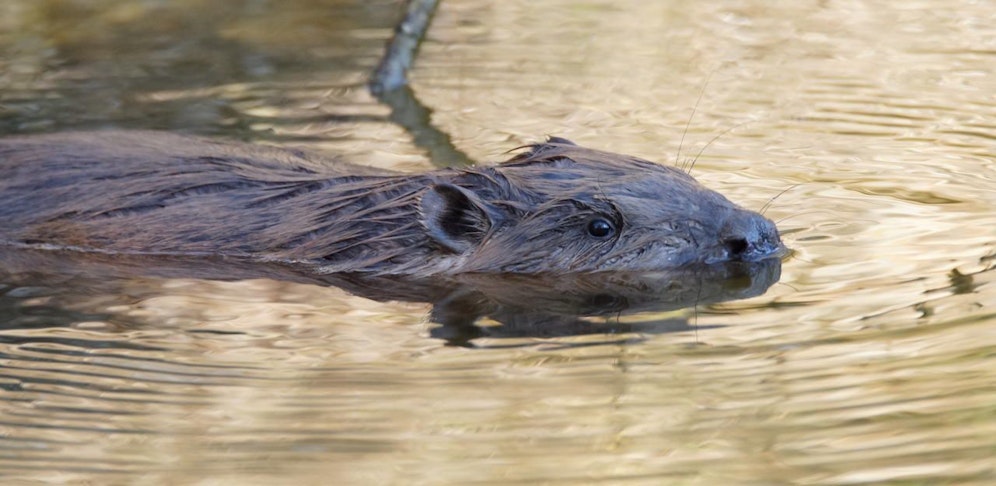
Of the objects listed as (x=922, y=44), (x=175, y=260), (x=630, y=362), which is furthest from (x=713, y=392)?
(x=922, y=44)

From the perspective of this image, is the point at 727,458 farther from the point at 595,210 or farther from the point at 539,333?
the point at 595,210

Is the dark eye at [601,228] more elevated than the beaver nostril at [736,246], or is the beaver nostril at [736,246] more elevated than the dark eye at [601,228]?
the dark eye at [601,228]

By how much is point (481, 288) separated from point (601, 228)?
1.44ft

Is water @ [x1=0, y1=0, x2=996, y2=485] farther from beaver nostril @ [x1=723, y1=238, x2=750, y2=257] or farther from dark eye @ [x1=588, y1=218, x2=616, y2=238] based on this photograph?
dark eye @ [x1=588, y1=218, x2=616, y2=238]

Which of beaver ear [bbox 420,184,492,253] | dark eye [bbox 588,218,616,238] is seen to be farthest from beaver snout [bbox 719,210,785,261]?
beaver ear [bbox 420,184,492,253]

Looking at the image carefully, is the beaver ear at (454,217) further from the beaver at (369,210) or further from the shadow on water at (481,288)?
the shadow on water at (481,288)

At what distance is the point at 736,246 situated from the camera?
4781 mm

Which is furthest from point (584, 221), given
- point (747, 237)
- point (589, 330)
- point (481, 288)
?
point (589, 330)

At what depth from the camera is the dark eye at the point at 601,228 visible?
480 cm

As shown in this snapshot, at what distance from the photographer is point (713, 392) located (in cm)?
367

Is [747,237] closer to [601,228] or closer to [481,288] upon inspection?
[601,228]

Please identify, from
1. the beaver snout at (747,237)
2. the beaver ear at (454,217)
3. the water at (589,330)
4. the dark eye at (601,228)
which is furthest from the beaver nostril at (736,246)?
the beaver ear at (454,217)

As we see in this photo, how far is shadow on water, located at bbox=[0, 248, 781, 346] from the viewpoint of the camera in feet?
14.3

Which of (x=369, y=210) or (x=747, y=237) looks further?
(x=369, y=210)
